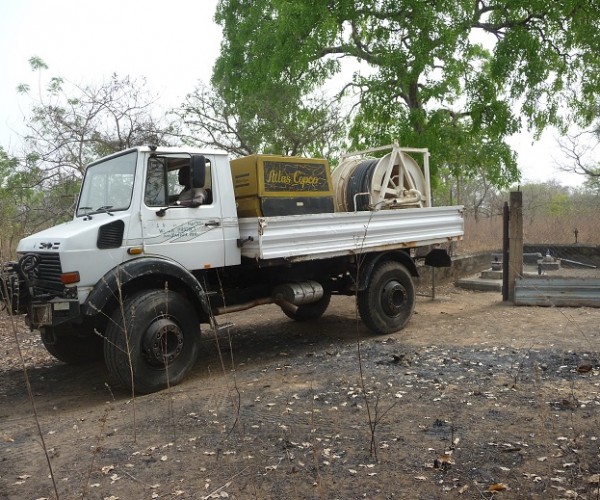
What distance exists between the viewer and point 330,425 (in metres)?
3.90

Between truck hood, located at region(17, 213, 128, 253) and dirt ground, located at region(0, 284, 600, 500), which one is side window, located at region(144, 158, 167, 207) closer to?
truck hood, located at region(17, 213, 128, 253)

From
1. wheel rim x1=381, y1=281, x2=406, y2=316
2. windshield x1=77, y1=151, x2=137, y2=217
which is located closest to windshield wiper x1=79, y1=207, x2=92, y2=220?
windshield x1=77, y1=151, x2=137, y2=217

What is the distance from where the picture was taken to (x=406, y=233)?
24.2ft

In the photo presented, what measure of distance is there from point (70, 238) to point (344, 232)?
3232 mm

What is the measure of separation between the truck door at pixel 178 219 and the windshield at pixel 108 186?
0.21m

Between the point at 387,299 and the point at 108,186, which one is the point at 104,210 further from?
the point at 387,299

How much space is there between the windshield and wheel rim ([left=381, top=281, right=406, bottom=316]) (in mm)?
3718

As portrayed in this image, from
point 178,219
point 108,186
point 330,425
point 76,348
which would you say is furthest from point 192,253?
point 330,425

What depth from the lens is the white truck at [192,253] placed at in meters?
4.93

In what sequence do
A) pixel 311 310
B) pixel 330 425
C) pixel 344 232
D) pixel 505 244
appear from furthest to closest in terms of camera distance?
pixel 505 244
pixel 311 310
pixel 344 232
pixel 330 425

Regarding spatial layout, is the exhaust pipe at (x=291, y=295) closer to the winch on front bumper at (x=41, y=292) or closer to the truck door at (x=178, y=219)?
the truck door at (x=178, y=219)

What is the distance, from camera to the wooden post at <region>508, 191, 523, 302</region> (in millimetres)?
9156

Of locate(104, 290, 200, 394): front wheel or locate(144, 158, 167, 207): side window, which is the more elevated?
locate(144, 158, 167, 207): side window

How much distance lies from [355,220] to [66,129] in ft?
27.3
